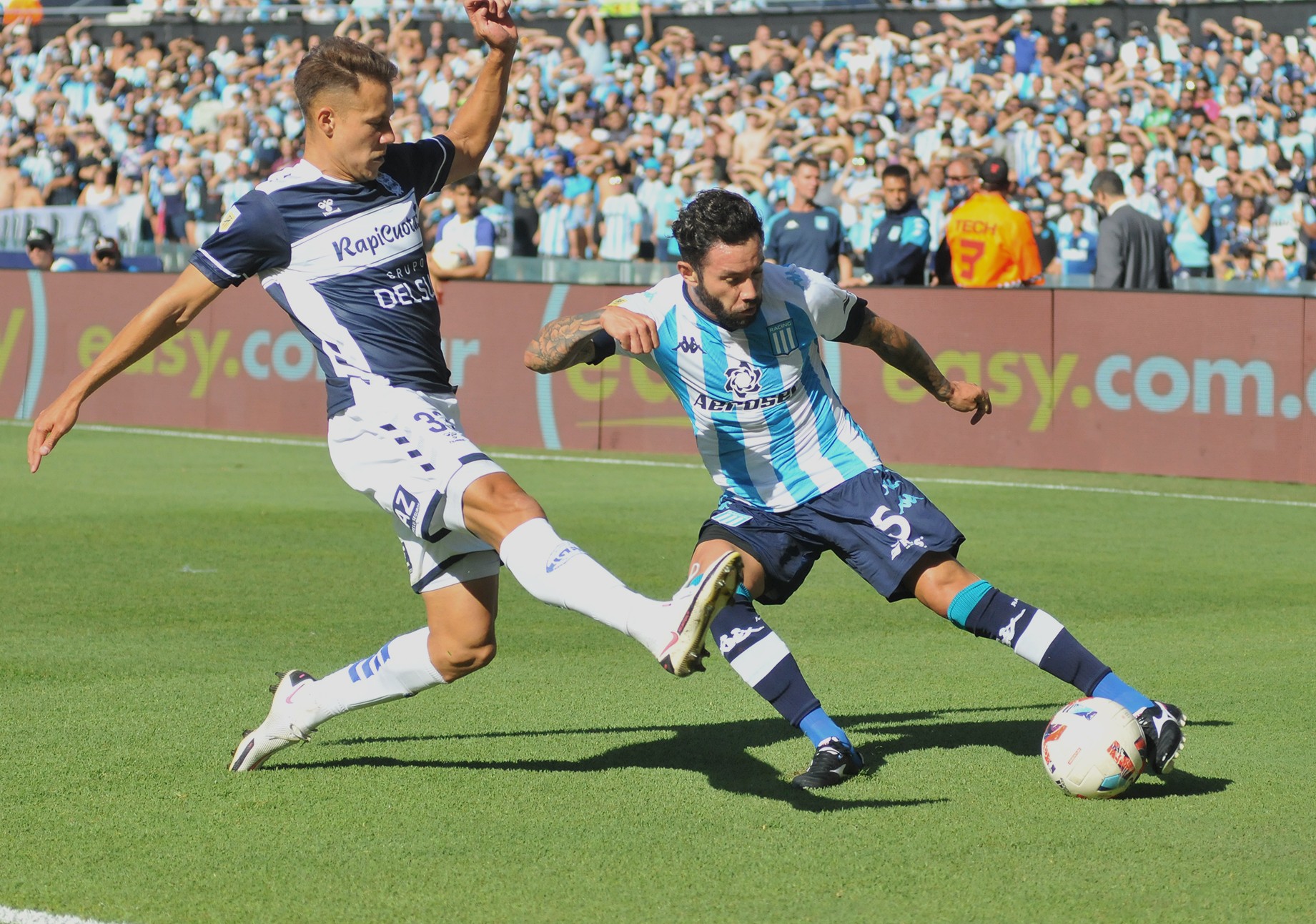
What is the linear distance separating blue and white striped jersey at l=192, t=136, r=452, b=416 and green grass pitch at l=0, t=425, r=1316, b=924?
50.4 inches

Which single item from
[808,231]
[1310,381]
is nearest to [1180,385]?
[1310,381]

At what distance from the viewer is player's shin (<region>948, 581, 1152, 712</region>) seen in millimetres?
5266

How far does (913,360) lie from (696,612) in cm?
188

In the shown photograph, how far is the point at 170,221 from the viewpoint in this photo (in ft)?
79.6

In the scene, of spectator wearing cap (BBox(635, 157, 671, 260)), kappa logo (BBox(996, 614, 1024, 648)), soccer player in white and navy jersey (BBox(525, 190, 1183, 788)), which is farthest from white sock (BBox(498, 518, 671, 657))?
spectator wearing cap (BBox(635, 157, 671, 260))

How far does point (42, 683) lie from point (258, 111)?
842 inches

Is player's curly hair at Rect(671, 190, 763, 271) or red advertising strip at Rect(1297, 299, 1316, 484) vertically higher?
player's curly hair at Rect(671, 190, 763, 271)

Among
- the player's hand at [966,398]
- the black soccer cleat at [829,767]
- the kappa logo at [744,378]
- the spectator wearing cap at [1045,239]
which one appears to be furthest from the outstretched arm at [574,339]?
the spectator wearing cap at [1045,239]

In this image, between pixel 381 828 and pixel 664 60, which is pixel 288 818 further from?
pixel 664 60

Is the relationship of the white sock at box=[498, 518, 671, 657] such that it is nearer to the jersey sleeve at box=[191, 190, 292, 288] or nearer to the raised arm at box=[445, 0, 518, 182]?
the jersey sleeve at box=[191, 190, 292, 288]

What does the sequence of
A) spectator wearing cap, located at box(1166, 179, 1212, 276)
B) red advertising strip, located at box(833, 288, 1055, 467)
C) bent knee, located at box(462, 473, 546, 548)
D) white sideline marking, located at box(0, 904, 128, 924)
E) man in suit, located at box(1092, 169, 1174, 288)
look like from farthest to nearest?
spectator wearing cap, located at box(1166, 179, 1212, 276) → red advertising strip, located at box(833, 288, 1055, 467) → man in suit, located at box(1092, 169, 1174, 288) → bent knee, located at box(462, 473, 546, 548) → white sideline marking, located at box(0, 904, 128, 924)

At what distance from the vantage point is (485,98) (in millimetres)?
5750

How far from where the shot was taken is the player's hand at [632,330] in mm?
4844

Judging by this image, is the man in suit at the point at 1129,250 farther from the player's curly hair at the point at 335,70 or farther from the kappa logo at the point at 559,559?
the kappa logo at the point at 559,559
